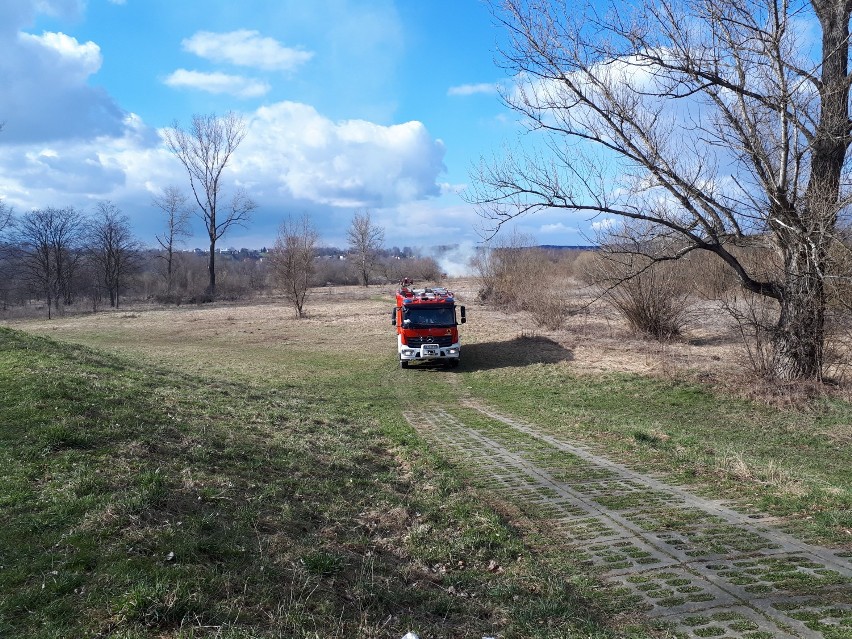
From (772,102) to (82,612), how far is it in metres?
15.1

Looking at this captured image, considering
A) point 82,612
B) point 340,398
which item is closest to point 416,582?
point 82,612

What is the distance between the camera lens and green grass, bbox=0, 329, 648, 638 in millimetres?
3502

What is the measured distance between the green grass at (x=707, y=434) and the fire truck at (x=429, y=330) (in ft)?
5.23

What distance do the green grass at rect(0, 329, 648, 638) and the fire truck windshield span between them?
40.3ft

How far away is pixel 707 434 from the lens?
444 inches

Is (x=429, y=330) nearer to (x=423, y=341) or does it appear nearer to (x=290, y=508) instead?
(x=423, y=341)

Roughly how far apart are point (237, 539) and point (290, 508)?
3.44 ft

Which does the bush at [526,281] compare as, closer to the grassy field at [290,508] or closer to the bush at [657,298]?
the bush at [657,298]

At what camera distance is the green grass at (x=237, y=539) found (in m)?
3.50

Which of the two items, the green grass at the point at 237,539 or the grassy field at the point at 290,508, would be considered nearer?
the green grass at the point at 237,539

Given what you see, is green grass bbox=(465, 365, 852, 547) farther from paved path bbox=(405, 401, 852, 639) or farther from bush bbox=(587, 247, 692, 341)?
bush bbox=(587, 247, 692, 341)

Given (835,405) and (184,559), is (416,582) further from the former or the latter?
(835,405)

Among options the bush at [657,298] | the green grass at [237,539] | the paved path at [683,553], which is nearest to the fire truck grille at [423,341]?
the bush at [657,298]

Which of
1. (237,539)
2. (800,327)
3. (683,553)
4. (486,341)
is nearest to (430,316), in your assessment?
(486,341)
